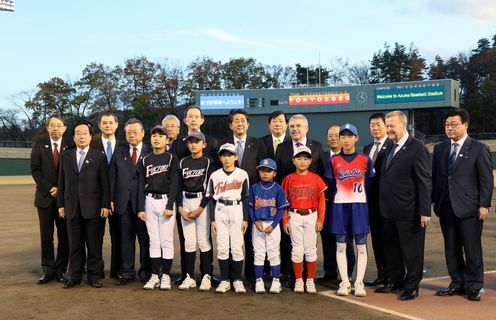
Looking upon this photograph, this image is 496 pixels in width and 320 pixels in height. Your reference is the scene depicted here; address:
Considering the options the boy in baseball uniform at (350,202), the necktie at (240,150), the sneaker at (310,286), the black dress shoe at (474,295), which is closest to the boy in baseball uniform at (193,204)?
the necktie at (240,150)

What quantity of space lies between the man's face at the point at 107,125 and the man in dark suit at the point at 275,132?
208 centimetres

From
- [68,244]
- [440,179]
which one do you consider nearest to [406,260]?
[440,179]

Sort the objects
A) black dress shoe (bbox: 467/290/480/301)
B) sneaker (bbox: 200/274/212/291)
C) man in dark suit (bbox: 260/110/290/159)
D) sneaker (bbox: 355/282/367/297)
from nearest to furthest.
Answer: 1. black dress shoe (bbox: 467/290/480/301)
2. sneaker (bbox: 355/282/367/297)
3. sneaker (bbox: 200/274/212/291)
4. man in dark suit (bbox: 260/110/290/159)

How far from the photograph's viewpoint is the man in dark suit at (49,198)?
7094 millimetres

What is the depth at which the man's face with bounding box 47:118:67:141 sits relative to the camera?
7215 mm

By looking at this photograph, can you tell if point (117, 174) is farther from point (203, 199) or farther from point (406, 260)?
point (406, 260)

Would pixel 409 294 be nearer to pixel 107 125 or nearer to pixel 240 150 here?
pixel 240 150

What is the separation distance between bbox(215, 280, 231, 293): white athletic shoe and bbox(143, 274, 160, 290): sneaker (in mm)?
822

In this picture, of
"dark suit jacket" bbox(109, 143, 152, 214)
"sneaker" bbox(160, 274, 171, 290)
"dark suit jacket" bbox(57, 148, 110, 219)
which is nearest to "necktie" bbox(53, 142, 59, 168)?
"dark suit jacket" bbox(57, 148, 110, 219)

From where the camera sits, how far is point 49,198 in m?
7.13

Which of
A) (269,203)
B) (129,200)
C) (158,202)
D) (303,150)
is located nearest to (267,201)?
(269,203)

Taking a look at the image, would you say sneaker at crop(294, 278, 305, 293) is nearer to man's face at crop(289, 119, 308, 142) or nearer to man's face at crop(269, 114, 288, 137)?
man's face at crop(289, 119, 308, 142)

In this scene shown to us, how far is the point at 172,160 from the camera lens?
675 cm

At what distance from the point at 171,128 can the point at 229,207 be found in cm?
176
